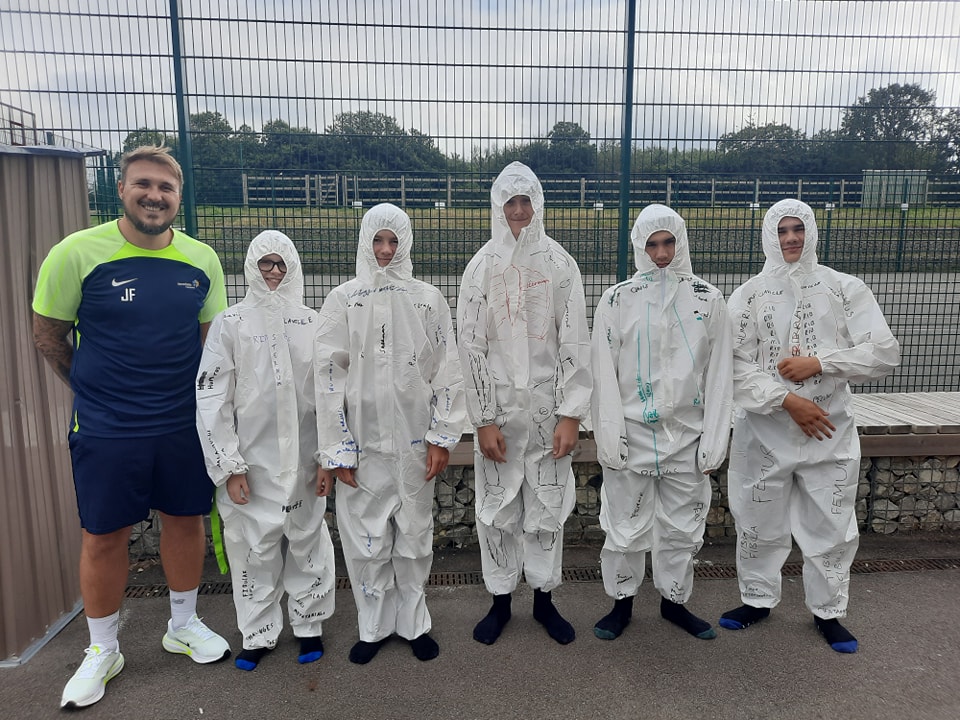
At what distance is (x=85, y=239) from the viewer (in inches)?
110

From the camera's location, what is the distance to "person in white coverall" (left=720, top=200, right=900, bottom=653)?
3021 millimetres

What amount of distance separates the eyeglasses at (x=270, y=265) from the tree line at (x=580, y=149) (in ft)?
5.10

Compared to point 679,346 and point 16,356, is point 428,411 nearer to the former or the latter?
point 679,346

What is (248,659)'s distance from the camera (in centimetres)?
297

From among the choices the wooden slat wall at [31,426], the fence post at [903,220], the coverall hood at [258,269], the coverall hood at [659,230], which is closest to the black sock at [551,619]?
the coverall hood at [659,230]

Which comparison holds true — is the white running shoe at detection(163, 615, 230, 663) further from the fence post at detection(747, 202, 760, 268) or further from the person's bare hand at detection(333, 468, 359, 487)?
the fence post at detection(747, 202, 760, 268)

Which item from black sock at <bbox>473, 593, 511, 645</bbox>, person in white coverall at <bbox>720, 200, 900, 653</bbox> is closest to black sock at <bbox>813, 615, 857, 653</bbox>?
person in white coverall at <bbox>720, 200, 900, 653</bbox>

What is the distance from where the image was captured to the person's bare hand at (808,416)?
2996 mm

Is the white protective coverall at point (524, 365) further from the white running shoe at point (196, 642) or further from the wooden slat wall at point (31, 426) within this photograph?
the wooden slat wall at point (31, 426)

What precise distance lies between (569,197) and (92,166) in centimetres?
289

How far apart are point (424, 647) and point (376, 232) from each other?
1.86 meters

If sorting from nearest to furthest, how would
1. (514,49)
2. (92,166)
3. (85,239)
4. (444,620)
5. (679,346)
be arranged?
(85,239) → (679,346) → (444,620) → (92,166) → (514,49)

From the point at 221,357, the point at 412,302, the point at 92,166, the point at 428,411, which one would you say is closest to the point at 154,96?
the point at 92,166

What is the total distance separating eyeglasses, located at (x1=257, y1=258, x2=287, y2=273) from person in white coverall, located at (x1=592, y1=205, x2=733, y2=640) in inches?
56.5
